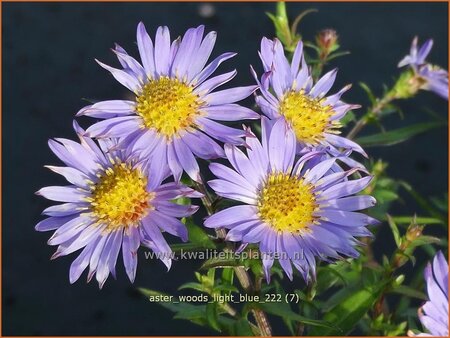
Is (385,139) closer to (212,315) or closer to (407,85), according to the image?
(407,85)

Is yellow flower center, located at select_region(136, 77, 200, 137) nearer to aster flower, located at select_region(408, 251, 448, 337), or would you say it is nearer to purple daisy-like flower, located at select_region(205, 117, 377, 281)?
purple daisy-like flower, located at select_region(205, 117, 377, 281)

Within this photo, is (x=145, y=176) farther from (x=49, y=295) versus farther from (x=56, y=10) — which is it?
(x=56, y=10)

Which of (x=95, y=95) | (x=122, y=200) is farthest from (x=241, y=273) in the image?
(x=95, y=95)

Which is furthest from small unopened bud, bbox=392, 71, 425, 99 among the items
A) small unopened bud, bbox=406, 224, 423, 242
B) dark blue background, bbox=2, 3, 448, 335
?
dark blue background, bbox=2, 3, 448, 335

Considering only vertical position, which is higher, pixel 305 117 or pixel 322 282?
pixel 305 117

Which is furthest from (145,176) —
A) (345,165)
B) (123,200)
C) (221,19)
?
(221,19)

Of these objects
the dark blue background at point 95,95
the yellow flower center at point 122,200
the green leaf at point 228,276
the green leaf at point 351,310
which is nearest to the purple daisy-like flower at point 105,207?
the yellow flower center at point 122,200

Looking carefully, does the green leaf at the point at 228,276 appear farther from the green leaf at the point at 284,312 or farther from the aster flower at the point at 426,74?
the aster flower at the point at 426,74
